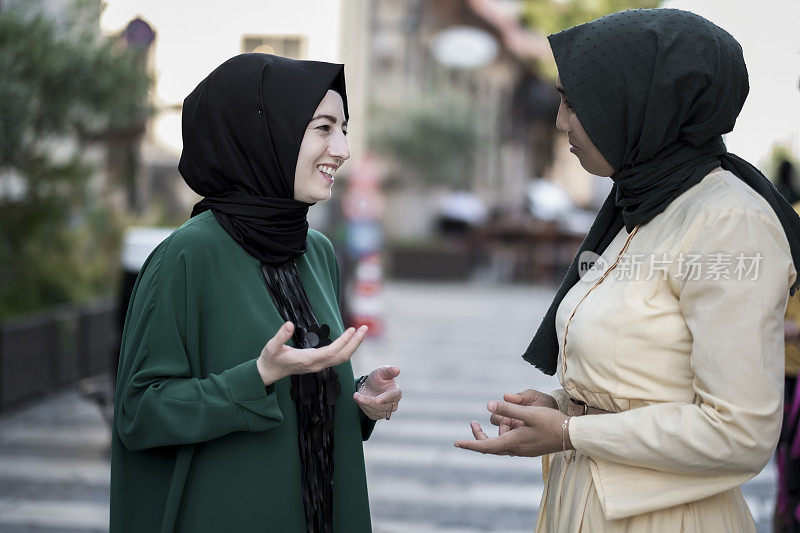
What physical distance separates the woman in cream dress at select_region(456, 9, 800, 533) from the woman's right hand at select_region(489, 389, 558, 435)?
101mm

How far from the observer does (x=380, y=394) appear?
7.11 feet

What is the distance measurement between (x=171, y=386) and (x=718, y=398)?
1.10m

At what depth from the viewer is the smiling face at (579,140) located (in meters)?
1.92

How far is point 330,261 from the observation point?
8.05 ft

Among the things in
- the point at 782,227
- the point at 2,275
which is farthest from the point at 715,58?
the point at 2,275

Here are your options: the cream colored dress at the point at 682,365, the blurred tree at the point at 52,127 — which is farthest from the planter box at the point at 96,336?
the cream colored dress at the point at 682,365

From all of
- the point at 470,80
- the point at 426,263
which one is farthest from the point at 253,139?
the point at 470,80

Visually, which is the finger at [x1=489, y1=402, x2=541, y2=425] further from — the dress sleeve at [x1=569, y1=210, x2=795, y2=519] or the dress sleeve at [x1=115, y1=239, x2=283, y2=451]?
the dress sleeve at [x1=115, y1=239, x2=283, y2=451]

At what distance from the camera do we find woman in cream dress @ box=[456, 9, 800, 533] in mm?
1650

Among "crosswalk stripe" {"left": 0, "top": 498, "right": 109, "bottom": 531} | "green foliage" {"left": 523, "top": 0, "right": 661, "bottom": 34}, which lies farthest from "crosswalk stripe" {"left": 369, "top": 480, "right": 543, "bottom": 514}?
"green foliage" {"left": 523, "top": 0, "right": 661, "bottom": 34}

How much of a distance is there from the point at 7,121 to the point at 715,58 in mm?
5832

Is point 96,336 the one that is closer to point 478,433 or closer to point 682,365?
point 478,433

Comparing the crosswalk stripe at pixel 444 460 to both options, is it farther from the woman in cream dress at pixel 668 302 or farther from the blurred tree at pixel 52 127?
the woman in cream dress at pixel 668 302

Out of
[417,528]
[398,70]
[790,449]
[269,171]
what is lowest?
[417,528]
